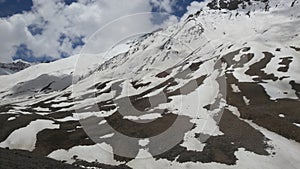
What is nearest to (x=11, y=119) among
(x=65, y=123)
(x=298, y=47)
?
(x=65, y=123)

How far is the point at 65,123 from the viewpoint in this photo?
8125 centimetres

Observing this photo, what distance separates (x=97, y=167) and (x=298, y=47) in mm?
99995

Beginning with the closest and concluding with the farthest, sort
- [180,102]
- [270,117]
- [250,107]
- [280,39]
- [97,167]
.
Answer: [97,167]
[270,117]
[250,107]
[180,102]
[280,39]

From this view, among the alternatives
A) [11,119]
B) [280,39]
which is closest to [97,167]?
[11,119]

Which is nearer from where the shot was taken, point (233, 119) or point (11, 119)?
point (233, 119)

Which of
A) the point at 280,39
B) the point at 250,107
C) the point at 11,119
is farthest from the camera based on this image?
the point at 280,39

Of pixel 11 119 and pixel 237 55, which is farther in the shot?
pixel 237 55

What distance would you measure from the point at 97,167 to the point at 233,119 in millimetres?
29309

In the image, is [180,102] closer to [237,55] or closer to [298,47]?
[237,55]

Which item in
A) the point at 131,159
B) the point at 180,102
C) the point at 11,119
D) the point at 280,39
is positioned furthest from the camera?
the point at 280,39

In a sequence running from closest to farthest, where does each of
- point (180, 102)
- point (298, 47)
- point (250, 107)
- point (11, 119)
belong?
point (250, 107) < point (180, 102) < point (11, 119) < point (298, 47)

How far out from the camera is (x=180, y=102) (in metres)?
78.9

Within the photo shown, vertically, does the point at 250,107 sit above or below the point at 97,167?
below

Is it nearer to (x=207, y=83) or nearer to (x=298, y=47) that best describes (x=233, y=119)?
(x=207, y=83)
